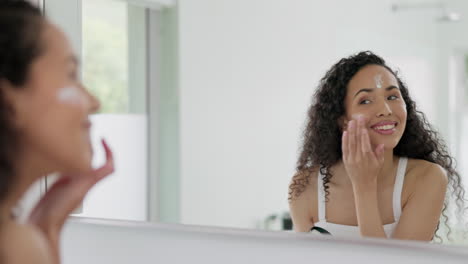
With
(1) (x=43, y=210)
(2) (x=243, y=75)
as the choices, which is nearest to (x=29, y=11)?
(1) (x=43, y=210)

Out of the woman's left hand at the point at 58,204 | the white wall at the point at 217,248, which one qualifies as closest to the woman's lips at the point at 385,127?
the white wall at the point at 217,248

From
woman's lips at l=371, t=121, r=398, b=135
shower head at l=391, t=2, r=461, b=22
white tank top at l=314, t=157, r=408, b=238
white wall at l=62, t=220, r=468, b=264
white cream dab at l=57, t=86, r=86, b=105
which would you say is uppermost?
shower head at l=391, t=2, r=461, b=22

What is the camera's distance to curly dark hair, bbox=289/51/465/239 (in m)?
0.70

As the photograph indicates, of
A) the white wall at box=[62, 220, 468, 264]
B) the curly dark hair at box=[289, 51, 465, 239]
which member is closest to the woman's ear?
the curly dark hair at box=[289, 51, 465, 239]

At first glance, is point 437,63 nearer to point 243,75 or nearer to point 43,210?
point 243,75

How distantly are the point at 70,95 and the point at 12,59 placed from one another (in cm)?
5

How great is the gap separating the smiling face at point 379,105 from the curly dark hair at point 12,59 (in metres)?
0.43

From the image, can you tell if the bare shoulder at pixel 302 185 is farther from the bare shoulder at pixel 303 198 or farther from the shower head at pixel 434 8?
the shower head at pixel 434 8

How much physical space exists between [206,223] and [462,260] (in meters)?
0.33

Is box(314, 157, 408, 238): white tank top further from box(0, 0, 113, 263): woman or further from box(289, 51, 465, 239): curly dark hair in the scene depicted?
box(0, 0, 113, 263): woman

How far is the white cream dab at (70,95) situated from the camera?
405 mm

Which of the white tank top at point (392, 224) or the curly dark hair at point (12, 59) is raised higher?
the curly dark hair at point (12, 59)

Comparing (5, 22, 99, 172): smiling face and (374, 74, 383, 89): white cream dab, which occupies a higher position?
(374, 74, 383, 89): white cream dab

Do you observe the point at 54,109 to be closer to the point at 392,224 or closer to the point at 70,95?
the point at 70,95
